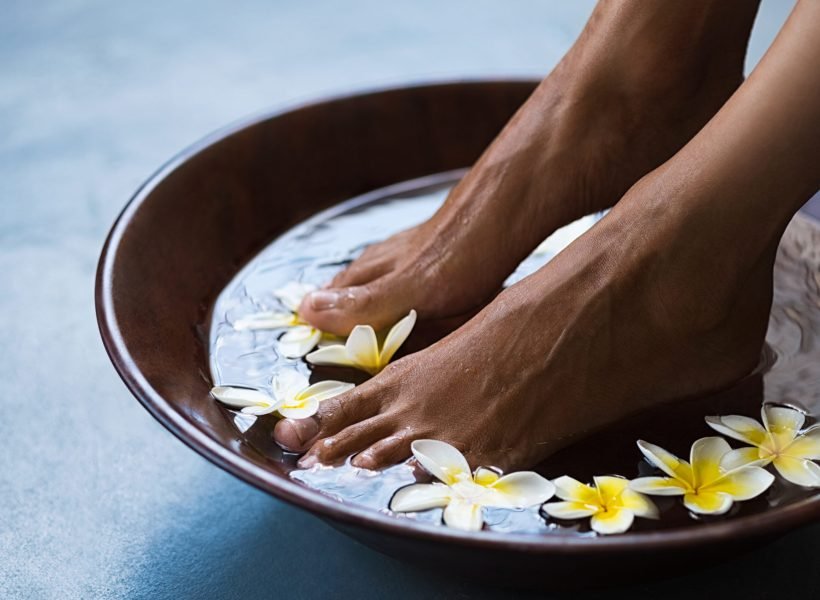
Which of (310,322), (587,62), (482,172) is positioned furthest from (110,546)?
(587,62)

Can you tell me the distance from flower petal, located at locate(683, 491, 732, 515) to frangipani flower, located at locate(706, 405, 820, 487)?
0.16ft

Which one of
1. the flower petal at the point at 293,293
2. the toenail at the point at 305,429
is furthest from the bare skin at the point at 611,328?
the flower petal at the point at 293,293

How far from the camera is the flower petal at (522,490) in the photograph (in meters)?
0.90

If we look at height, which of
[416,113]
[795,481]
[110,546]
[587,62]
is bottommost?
[110,546]

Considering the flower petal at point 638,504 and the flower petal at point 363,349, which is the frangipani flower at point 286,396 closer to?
the flower petal at point 363,349

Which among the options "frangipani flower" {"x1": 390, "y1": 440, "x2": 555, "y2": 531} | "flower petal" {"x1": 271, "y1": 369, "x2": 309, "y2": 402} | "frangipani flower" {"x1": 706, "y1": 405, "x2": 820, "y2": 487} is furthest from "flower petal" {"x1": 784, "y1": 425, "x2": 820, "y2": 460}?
"flower petal" {"x1": 271, "y1": 369, "x2": 309, "y2": 402}

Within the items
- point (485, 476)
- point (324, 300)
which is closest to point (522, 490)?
point (485, 476)

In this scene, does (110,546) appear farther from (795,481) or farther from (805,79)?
(805,79)

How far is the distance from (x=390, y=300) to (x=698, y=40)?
0.43m

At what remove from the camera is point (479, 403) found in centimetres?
98

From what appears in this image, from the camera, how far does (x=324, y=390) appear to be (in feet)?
3.45

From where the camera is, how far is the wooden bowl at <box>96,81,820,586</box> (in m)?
0.78

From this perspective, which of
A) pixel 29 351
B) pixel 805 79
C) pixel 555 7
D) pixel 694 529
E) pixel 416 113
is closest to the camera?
pixel 694 529

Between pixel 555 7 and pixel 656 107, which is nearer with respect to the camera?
pixel 656 107
